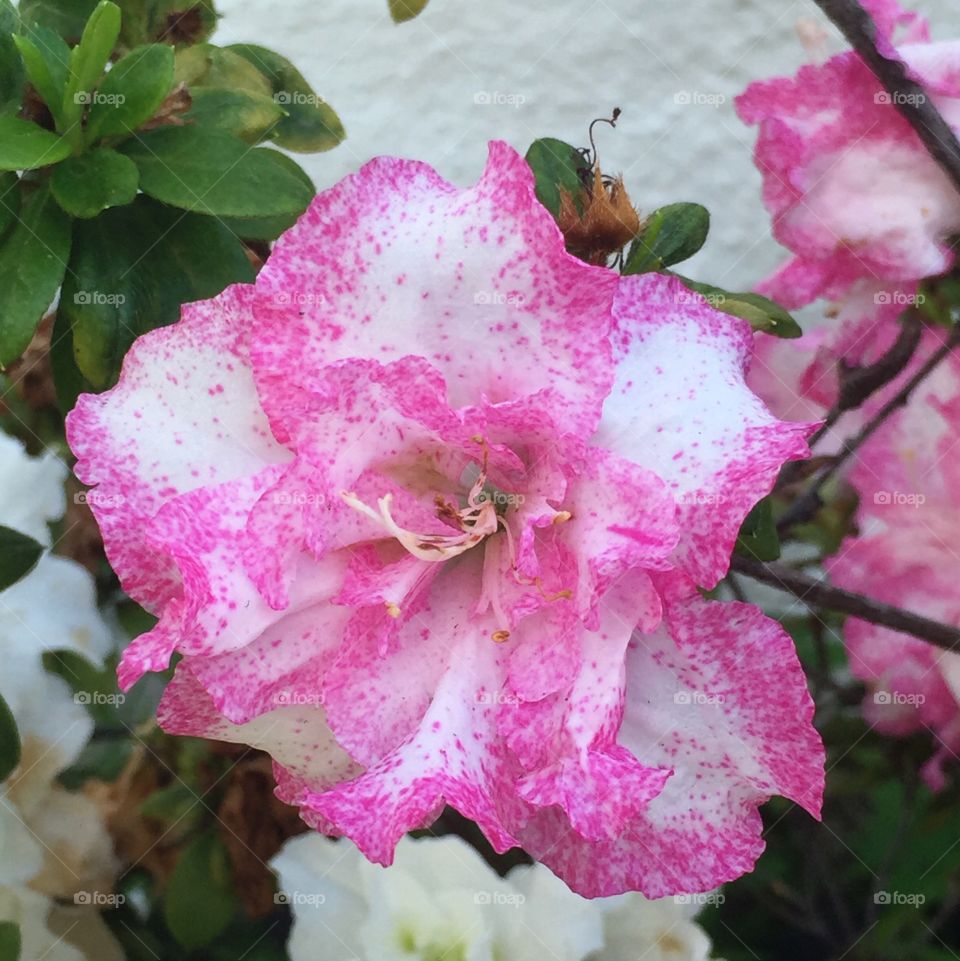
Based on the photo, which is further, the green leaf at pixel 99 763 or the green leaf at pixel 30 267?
the green leaf at pixel 99 763

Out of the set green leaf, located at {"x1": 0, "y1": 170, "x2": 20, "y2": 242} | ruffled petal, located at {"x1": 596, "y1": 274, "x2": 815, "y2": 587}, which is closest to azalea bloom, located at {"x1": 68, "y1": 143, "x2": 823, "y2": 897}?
ruffled petal, located at {"x1": 596, "y1": 274, "x2": 815, "y2": 587}

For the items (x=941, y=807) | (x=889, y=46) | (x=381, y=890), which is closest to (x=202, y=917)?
(x=381, y=890)

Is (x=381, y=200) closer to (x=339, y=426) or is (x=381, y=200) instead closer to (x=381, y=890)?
(x=339, y=426)

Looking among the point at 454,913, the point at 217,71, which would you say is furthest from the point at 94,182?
the point at 454,913

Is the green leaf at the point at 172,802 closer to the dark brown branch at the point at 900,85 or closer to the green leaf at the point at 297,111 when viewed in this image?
the green leaf at the point at 297,111

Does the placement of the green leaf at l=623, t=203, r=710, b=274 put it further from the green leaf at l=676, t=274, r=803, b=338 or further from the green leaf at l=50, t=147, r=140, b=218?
the green leaf at l=50, t=147, r=140, b=218

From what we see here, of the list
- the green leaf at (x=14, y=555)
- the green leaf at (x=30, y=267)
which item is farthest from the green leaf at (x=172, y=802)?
the green leaf at (x=30, y=267)
